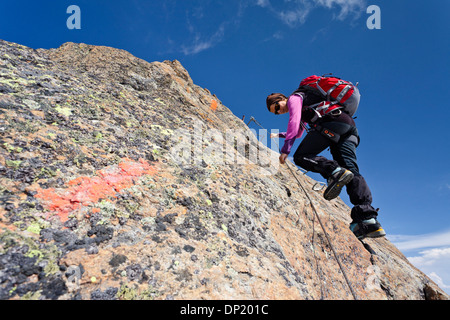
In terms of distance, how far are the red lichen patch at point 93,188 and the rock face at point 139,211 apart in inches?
0.7

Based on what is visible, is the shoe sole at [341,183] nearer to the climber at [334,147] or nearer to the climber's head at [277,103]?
the climber at [334,147]

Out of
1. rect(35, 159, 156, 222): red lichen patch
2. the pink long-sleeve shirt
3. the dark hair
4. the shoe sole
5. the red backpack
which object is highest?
the dark hair

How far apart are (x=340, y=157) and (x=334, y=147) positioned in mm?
339

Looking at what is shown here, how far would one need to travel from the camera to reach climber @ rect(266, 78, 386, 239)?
522cm

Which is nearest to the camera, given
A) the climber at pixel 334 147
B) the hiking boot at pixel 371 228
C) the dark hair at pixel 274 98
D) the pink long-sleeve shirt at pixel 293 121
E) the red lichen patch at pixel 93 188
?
the red lichen patch at pixel 93 188

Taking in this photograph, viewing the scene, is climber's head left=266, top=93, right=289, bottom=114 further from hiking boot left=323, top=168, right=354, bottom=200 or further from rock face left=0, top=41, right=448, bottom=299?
hiking boot left=323, top=168, right=354, bottom=200

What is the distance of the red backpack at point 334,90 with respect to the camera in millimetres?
5625

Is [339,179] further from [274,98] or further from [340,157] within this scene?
[274,98]

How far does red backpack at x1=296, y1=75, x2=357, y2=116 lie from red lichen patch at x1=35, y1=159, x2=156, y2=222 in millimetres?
4657

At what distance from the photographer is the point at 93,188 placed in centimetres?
333

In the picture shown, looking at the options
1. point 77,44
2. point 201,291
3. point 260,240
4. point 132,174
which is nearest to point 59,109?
point 132,174

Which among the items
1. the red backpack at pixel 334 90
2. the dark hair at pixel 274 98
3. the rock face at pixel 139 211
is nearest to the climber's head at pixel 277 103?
the dark hair at pixel 274 98

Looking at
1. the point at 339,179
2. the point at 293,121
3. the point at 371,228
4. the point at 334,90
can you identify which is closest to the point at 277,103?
the point at 293,121

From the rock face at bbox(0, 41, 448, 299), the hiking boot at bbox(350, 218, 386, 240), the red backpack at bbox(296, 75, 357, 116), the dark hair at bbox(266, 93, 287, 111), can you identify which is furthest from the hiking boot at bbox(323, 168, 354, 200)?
the dark hair at bbox(266, 93, 287, 111)
